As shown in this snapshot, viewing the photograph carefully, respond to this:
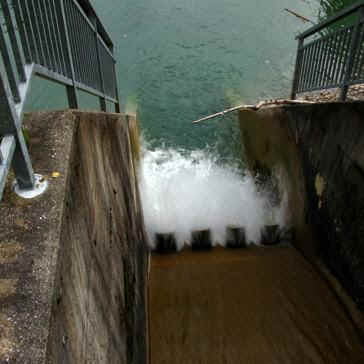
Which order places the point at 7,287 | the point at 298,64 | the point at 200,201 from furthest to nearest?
the point at 200,201 → the point at 298,64 → the point at 7,287

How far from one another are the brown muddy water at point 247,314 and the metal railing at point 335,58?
299 centimetres

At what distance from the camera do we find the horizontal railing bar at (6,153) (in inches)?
61.8

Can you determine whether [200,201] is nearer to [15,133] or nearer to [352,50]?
[352,50]

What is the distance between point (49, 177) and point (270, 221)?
18.4 ft

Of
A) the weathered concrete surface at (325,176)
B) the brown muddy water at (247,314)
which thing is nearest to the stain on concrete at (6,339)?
the brown muddy water at (247,314)

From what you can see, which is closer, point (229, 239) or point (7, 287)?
point (7, 287)

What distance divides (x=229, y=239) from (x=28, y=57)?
5.27m

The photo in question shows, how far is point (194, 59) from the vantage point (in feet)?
48.2

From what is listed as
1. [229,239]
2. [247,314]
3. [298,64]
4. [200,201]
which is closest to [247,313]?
[247,314]

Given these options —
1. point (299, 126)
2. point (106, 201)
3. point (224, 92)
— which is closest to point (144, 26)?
point (224, 92)

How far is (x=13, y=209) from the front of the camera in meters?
1.84

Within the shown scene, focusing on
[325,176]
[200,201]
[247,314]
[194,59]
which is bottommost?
[247,314]

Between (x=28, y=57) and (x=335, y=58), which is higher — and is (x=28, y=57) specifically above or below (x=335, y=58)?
below

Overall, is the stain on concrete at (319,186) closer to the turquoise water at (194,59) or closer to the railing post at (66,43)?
the railing post at (66,43)
